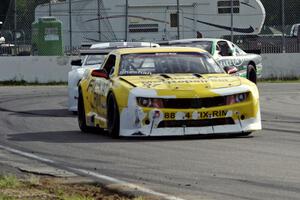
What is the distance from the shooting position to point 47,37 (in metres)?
37.0

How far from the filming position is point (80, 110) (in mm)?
14648

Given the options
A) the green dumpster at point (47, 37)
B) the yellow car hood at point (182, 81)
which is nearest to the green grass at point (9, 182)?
the yellow car hood at point (182, 81)

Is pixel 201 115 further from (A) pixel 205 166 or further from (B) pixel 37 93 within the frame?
(B) pixel 37 93

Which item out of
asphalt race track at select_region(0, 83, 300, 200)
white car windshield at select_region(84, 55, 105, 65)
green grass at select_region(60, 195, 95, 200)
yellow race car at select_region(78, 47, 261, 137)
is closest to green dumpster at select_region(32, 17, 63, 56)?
white car windshield at select_region(84, 55, 105, 65)

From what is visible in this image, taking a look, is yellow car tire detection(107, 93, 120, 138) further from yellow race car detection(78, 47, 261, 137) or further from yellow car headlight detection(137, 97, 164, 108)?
yellow car headlight detection(137, 97, 164, 108)

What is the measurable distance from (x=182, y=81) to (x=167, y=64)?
109 cm

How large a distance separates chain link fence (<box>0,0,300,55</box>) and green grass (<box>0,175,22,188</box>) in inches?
1065

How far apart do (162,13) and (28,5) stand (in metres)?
6.03

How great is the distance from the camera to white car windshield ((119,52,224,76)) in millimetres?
13289

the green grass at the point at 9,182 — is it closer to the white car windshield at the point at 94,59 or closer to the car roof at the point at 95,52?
the car roof at the point at 95,52

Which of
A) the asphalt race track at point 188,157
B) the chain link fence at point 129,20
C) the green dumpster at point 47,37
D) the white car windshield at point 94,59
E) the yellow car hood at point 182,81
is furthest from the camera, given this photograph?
the chain link fence at point 129,20

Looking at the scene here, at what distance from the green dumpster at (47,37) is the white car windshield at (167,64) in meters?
22.6

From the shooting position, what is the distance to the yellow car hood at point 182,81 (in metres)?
12.2

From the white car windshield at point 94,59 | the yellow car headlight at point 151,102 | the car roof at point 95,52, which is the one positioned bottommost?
the yellow car headlight at point 151,102
